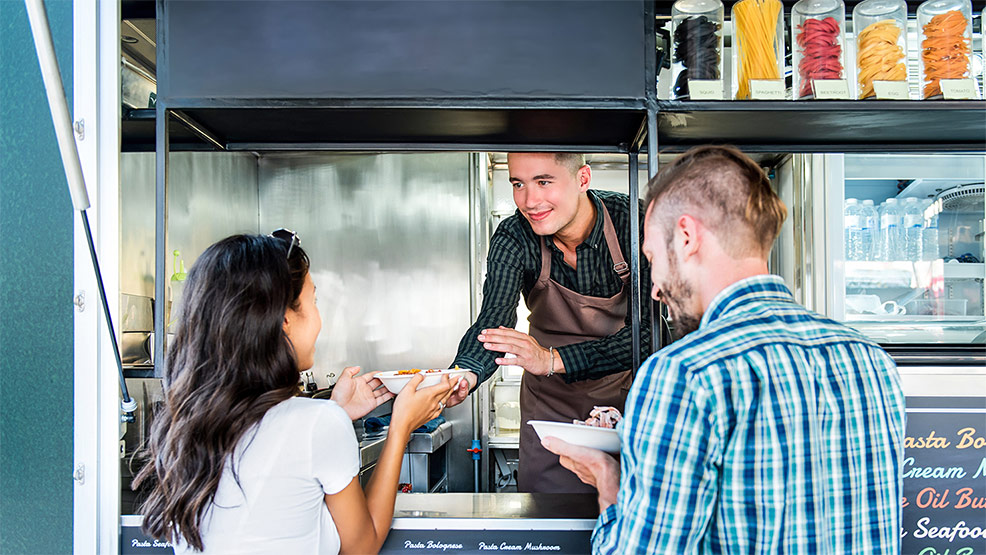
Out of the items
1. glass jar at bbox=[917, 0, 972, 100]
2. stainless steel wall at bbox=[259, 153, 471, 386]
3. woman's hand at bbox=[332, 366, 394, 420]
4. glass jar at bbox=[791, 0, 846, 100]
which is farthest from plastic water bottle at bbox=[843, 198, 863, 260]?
woman's hand at bbox=[332, 366, 394, 420]

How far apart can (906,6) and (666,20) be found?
0.55 m

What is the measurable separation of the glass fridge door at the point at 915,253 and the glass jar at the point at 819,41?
5.74 feet

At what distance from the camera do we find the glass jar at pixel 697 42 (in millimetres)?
1630

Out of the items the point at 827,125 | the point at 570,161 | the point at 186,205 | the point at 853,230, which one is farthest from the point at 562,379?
the point at 186,205

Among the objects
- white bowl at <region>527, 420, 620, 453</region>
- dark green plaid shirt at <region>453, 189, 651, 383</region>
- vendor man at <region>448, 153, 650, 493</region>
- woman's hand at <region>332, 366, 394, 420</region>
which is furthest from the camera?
dark green plaid shirt at <region>453, 189, 651, 383</region>

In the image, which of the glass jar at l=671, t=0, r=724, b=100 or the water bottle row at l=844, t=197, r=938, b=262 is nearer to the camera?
the glass jar at l=671, t=0, r=724, b=100

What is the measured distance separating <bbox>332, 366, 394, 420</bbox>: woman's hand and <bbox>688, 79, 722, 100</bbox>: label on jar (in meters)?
1.01

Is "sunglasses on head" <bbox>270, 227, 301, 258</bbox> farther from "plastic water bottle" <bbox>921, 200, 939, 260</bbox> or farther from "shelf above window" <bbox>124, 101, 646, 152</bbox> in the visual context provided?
"plastic water bottle" <bbox>921, 200, 939, 260</bbox>

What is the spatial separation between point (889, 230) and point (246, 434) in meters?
3.06

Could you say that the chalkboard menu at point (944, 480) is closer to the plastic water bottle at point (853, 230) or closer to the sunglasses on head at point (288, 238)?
the sunglasses on head at point (288, 238)

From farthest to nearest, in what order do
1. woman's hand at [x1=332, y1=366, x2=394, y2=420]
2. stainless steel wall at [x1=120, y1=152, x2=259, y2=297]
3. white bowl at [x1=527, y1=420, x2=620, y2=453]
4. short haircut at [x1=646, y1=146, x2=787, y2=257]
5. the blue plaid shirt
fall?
stainless steel wall at [x1=120, y1=152, x2=259, y2=297], woman's hand at [x1=332, y1=366, x2=394, y2=420], white bowl at [x1=527, y1=420, x2=620, y2=453], short haircut at [x1=646, y1=146, x2=787, y2=257], the blue plaid shirt

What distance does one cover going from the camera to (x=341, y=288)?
4234 millimetres

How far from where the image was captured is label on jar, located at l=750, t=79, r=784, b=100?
162cm

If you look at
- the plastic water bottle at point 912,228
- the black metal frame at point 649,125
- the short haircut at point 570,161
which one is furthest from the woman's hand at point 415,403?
the plastic water bottle at point 912,228
